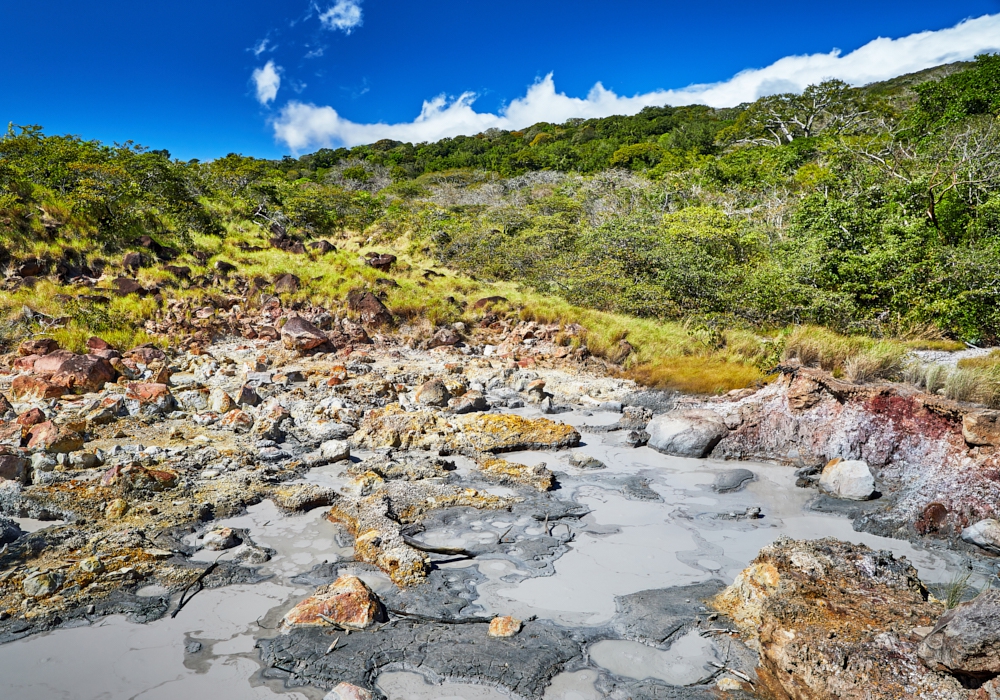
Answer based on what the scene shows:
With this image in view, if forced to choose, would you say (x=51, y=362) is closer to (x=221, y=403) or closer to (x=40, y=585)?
(x=221, y=403)

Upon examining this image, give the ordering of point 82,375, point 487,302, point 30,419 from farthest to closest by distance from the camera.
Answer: point 487,302
point 82,375
point 30,419

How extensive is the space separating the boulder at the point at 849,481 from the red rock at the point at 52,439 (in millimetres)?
7953

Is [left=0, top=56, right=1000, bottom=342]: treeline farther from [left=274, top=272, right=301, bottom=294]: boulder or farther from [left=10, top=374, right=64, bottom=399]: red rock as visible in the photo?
[left=10, top=374, right=64, bottom=399]: red rock

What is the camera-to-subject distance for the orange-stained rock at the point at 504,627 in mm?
3125

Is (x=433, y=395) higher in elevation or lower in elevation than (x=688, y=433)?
higher

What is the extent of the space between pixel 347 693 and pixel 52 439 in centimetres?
514

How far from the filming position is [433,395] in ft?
26.2

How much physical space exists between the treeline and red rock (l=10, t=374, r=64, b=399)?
25.6 ft

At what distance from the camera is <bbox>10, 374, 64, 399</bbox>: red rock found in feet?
24.5

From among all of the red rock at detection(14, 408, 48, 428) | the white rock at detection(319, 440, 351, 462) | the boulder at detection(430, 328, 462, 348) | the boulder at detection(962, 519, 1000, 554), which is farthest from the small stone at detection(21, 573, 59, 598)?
the boulder at detection(430, 328, 462, 348)

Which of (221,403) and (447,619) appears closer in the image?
(447,619)

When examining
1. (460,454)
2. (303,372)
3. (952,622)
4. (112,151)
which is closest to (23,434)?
(303,372)

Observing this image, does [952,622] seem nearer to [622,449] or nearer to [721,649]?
[721,649]

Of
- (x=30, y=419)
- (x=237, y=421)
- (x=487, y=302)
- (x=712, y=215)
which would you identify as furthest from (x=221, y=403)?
(x=712, y=215)
